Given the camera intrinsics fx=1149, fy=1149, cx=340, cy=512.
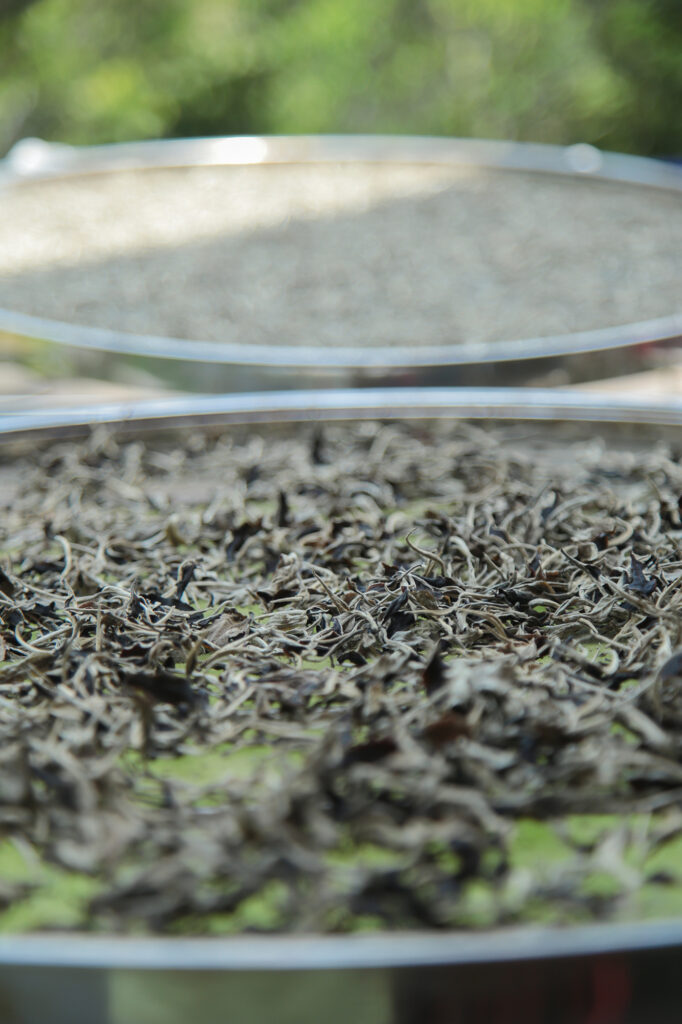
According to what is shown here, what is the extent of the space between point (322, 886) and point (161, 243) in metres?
2.35

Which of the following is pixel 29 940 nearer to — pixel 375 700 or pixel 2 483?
pixel 375 700

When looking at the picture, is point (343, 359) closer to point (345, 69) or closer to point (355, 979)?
point (355, 979)

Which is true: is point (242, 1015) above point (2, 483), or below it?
below

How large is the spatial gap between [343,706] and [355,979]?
0.28m

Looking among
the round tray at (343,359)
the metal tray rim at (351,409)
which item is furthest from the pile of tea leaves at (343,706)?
the round tray at (343,359)

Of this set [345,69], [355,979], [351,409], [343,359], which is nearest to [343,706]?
[355,979]

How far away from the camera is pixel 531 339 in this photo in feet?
6.66

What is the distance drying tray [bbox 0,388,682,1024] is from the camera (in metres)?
0.50

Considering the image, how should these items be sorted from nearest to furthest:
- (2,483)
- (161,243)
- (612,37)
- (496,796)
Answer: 1. (496,796)
2. (2,483)
3. (161,243)
4. (612,37)

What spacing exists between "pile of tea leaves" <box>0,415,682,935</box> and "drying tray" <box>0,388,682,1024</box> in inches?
2.4

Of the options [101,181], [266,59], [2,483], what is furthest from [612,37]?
[2,483]

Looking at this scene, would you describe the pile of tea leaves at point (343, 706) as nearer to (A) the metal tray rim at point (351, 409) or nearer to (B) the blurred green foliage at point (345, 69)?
(A) the metal tray rim at point (351, 409)

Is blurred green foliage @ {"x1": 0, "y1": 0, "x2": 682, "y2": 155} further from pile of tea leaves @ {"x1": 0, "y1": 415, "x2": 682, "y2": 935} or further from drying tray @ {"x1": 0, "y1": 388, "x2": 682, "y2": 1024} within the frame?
drying tray @ {"x1": 0, "y1": 388, "x2": 682, "y2": 1024}

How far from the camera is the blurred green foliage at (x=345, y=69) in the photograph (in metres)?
6.46
